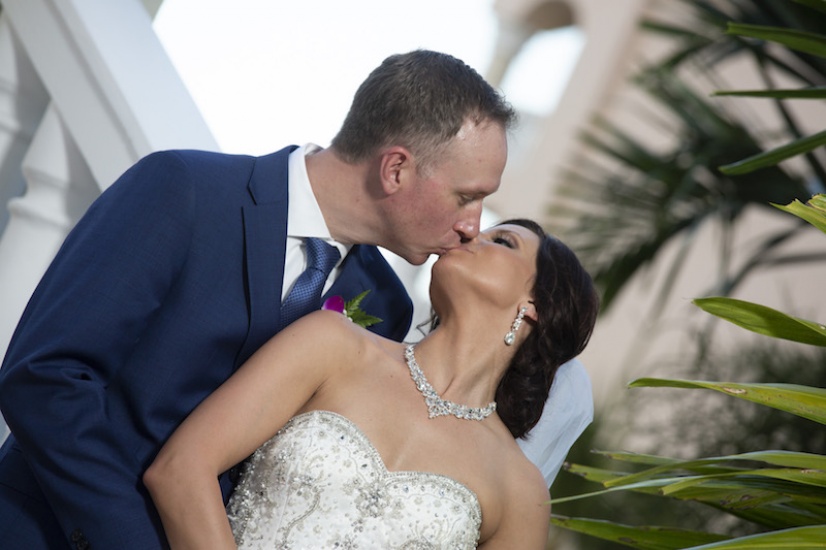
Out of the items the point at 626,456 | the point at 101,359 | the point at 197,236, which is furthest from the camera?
the point at 197,236

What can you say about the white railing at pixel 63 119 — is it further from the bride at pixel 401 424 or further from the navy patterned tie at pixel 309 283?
the bride at pixel 401 424

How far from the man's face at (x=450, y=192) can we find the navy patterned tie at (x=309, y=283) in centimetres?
17

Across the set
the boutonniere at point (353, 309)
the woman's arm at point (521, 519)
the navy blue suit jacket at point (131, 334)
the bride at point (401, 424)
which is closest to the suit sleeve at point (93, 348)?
the navy blue suit jacket at point (131, 334)

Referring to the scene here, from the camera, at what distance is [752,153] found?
4.18 metres

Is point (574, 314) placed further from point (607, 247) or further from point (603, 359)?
point (603, 359)

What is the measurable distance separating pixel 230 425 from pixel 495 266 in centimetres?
68

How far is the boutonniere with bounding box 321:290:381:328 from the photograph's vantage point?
219cm

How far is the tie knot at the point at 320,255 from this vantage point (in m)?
2.09

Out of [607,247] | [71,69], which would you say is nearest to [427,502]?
[71,69]

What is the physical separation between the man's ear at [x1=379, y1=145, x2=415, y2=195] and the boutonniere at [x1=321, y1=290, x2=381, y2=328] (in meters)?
0.22

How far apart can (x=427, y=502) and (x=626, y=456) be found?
541mm

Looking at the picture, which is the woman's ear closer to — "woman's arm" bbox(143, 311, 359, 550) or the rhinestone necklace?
the rhinestone necklace

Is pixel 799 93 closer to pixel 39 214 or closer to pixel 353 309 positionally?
pixel 353 309

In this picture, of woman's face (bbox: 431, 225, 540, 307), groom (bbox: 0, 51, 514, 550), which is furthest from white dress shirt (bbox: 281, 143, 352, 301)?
woman's face (bbox: 431, 225, 540, 307)
